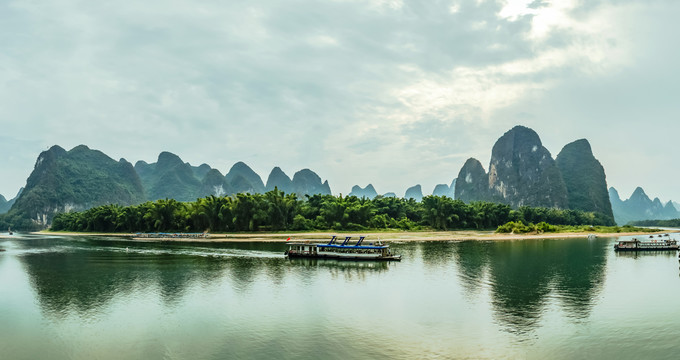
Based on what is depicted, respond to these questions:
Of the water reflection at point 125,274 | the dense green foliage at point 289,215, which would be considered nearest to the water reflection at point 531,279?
the water reflection at point 125,274

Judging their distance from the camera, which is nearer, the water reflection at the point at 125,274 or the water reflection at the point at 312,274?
the water reflection at the point at 312,274

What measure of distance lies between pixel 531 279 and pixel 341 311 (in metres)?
18.0

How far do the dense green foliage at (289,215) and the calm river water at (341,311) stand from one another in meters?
45.7

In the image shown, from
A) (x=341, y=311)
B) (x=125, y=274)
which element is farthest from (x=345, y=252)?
(x=341, y=311)

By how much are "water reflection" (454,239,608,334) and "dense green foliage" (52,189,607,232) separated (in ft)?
131

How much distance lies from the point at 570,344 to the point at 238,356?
14.2 m

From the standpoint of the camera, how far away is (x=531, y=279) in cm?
3278

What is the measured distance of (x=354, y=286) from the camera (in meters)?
30.9

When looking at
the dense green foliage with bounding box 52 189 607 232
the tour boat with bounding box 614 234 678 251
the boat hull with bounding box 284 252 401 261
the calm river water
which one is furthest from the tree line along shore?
the calm river water

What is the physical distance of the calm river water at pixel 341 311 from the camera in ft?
57.2

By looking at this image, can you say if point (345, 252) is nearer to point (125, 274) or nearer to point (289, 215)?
point (125, 274)

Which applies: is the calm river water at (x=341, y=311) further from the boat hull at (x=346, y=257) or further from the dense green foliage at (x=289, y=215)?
the dense green foliage at (x=289, y=215)

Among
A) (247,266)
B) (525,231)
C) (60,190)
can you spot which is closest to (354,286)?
(247,266)

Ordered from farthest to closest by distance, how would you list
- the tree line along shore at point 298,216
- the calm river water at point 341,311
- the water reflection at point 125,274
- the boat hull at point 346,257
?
the tree line along shore at point 298,216 < the boat hull at point 346,257 < the water reflection at point 125,274 < the calm river water at point 341,311
